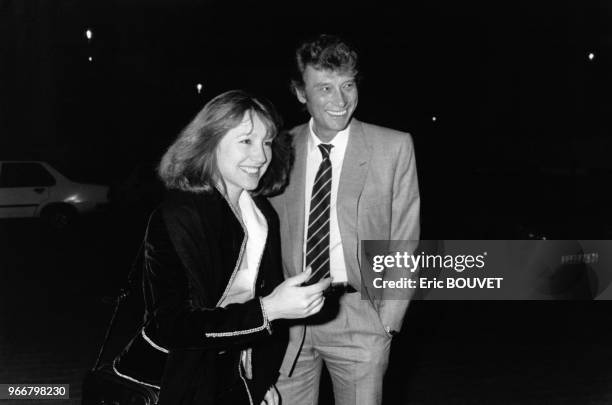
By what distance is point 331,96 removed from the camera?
2752 mm

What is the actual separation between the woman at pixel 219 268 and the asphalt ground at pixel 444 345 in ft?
8.55

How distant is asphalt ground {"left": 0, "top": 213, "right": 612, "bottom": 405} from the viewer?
480 centimetres

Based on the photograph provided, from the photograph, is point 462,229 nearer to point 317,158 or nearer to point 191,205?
point 317,158

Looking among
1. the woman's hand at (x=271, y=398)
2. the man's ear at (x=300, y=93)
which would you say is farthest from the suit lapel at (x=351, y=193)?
the woman's hand at (x=271, y=398)

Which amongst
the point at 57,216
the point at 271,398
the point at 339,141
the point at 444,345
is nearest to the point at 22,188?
the point at 57,216

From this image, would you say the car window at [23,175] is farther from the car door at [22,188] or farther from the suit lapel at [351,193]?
the suit lapel at [351,193]

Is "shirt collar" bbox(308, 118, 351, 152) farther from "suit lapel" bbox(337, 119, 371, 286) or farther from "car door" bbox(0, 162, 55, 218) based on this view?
"car door" bbox(0, 162, 55, 218)

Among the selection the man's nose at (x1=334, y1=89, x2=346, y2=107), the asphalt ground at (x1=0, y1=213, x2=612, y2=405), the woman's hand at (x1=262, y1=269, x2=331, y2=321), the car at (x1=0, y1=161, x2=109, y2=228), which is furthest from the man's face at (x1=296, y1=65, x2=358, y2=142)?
the car at (x1=0, y1=161, x2=109, y2=228)

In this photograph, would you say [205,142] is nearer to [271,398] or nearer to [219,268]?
[219,268]

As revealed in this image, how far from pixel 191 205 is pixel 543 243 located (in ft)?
15.9

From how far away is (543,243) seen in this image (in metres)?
6.02

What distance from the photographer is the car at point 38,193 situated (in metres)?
13.3

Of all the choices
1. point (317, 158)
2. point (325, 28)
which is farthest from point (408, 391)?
point (325, 28)

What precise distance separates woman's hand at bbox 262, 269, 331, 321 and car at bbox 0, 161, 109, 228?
12680 mm
